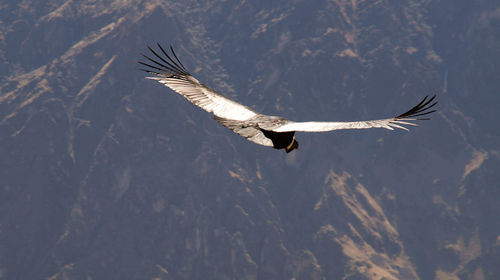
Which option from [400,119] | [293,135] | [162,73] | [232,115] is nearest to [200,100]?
[232,115]

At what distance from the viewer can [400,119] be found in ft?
57.0

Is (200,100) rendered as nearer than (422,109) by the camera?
No

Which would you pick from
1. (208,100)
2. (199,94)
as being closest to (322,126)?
(208,100)

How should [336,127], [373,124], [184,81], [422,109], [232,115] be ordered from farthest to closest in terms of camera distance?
[184,81], [232,115], [422,109], [373,124], [336,127]

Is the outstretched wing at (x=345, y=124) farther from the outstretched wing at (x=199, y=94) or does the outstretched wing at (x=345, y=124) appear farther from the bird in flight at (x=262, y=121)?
the outstretched wing at (x=199, y=94)

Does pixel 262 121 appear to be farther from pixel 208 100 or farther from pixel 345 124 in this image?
pixel 208 100

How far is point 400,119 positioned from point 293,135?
3.08 metres

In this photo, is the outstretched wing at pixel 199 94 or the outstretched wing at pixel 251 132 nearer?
the outstretched wing at pixel 251 132

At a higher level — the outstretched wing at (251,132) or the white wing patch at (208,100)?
the white wing patch at (208,100)

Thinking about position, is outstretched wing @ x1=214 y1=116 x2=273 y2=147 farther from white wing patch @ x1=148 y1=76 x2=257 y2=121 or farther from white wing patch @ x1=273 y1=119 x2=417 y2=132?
white wing patch @ x1=148 y1=76 x2=257 y2=121

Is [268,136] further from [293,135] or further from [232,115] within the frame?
[232,115]

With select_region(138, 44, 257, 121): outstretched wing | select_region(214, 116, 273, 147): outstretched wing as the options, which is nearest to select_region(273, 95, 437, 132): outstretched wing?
select_region(214, 116, 273, 147): outstretched wing

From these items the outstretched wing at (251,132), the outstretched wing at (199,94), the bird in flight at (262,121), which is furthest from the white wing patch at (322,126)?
the outstretched wing at (199,94)

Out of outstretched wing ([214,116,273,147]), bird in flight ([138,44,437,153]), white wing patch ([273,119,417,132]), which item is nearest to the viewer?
white wing patch ([273,119,417,132])
